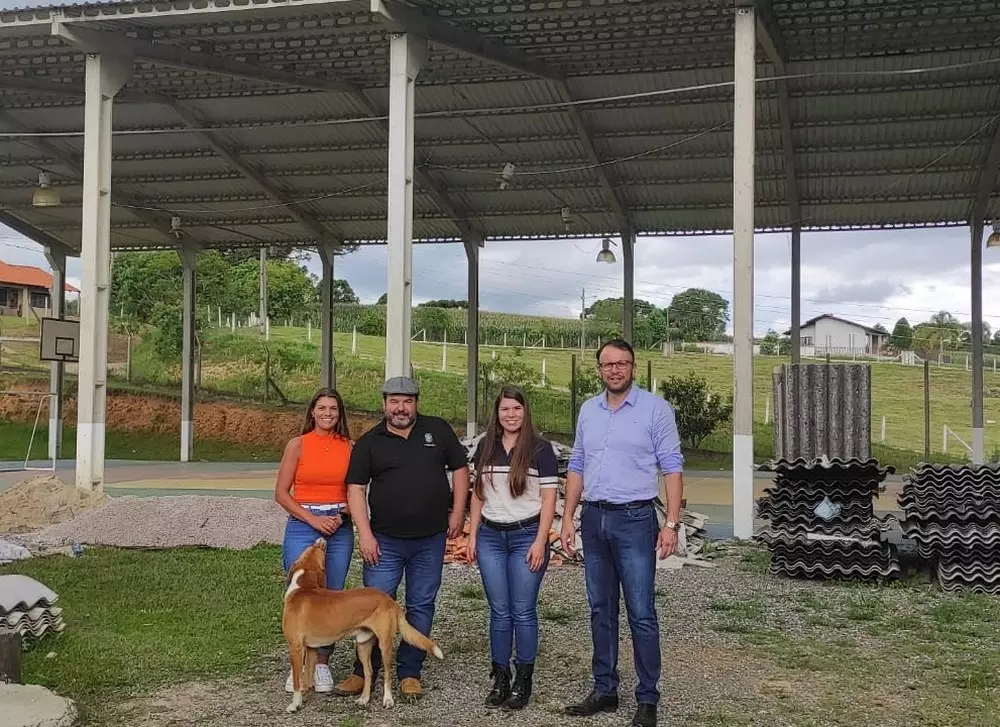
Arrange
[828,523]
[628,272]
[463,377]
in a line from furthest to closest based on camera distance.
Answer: [463,377] < [628,272] < [828,523]

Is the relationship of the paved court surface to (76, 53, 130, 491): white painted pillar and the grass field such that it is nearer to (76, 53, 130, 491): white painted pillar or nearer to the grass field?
(76, 53, 130, 491): white painted pillar

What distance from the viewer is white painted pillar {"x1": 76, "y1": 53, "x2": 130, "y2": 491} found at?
12039 mm

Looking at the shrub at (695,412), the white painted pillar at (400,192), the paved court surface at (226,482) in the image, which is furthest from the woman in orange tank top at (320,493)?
the shrub at (695,412)

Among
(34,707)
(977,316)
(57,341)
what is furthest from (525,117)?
(34,707)

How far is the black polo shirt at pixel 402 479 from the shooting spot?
4625mm

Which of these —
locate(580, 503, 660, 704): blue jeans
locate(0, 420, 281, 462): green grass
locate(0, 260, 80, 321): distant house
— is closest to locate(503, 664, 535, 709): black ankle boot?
locate(580, 503, 660, 704): blue jeans

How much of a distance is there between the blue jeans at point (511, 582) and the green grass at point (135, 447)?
21.5 meters

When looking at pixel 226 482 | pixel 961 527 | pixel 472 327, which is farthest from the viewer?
pixel 472 327

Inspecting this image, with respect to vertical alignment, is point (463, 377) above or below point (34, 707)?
above

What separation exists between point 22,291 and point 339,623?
168 ft

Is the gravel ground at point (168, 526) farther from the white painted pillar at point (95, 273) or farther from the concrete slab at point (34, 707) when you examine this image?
the concrete slab at point (34, 707)

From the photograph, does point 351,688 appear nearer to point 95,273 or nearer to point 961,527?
point 961,527

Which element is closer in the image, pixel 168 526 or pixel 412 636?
pixel 412 636

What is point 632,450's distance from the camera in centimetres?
444
